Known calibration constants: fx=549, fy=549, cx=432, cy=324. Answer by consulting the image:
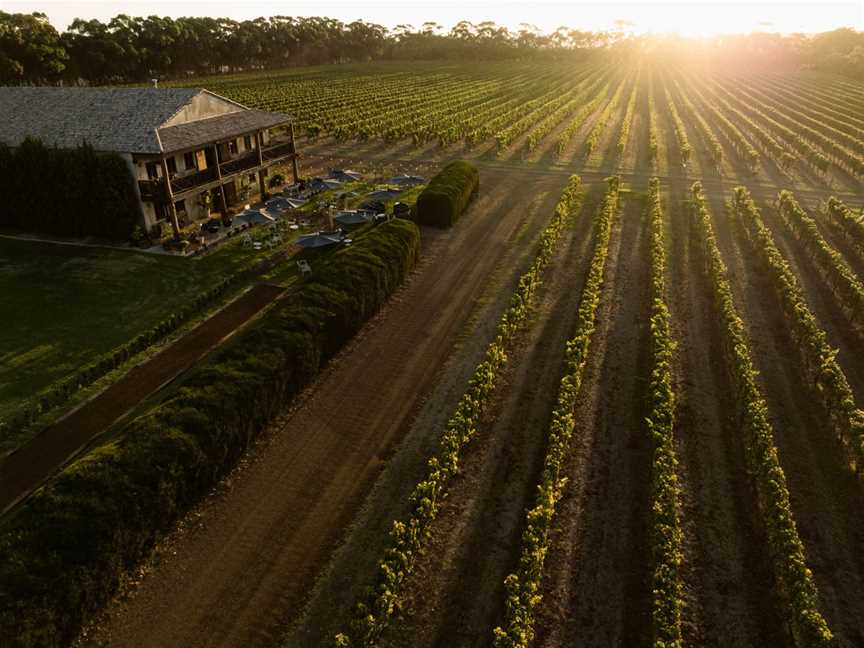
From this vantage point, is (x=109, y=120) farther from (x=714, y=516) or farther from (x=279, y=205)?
(x=714, y=516)

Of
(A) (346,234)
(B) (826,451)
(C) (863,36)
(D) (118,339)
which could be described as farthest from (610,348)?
(C) (863,36)

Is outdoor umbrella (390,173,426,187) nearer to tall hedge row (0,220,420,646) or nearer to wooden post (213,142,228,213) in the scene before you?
wooden post (213,142,228,213)

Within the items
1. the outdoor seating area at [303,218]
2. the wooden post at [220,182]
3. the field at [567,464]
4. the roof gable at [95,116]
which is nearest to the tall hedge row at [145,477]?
the field at [567,464]

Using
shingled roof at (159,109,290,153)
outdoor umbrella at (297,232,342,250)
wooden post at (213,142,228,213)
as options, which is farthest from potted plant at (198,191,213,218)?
outdoor umbrella at (297,232,342,250)

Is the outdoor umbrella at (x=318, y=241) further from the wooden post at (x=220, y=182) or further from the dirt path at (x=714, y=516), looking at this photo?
the dirt path at (x=714, y=516)

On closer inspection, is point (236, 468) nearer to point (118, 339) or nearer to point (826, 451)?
point (118, 339)
